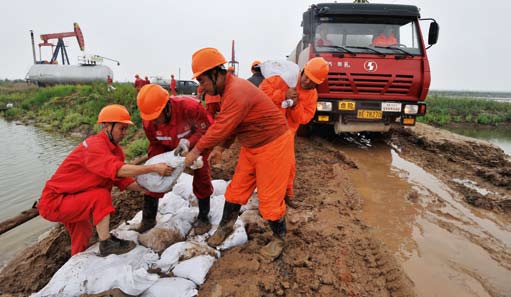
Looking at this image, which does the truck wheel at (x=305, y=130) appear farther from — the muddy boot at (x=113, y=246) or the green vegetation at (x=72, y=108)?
the green vegetation at (x=72, y=108)

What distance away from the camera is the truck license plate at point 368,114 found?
4.81m

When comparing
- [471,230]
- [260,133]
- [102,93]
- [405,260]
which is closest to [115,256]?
[260,133]

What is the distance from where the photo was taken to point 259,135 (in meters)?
2.04

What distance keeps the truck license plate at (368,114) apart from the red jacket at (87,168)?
3.93 metres

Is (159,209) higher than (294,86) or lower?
lower

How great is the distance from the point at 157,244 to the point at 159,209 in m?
0.69

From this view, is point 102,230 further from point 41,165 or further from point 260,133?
point 41,165

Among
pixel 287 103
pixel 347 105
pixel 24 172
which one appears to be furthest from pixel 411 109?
pixel 24 172

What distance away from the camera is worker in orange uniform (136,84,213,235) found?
2.14 m

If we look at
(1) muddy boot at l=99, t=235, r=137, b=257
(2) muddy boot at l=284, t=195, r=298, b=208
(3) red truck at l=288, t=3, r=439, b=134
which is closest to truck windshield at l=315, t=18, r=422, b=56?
(3) red truck at l=288, t=3, r=439, b=134

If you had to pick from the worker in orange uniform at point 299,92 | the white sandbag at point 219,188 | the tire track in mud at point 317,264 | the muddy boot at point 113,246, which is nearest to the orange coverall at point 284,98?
the worker in orange uniform at point 299,92

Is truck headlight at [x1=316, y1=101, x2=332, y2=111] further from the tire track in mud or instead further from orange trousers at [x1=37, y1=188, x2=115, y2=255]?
orange trousers at [x1=37, y1=188, x2=115, y2=255]

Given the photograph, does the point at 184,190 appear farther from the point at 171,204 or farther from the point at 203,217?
the point at 203,217

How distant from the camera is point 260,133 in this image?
204 centimetres
